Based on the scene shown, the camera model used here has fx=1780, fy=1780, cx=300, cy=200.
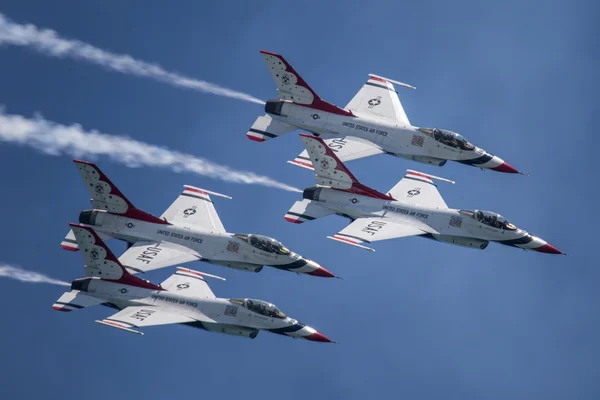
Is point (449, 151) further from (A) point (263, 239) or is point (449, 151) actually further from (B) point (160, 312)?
(B) point (160, 312)

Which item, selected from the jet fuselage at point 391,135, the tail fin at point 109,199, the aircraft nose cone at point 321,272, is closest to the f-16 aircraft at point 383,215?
the aircraft nose cone at point 321,272

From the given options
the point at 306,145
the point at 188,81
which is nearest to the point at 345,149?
the point at 306,145

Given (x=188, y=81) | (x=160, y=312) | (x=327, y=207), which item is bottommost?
(x=160, y=312)

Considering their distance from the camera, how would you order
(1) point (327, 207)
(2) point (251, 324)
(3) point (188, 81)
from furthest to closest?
(3) point (188, 81), (1) point (327, 207), (2) point (251, 324)

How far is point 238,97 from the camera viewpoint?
123375 millimetres

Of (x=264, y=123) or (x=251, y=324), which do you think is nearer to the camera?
(x=251, y=324)

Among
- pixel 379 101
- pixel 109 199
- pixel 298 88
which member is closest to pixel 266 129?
pixel 298 88

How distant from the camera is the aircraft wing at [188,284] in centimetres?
11150

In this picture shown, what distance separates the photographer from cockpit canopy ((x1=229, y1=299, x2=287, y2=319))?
109m

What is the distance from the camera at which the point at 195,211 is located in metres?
117

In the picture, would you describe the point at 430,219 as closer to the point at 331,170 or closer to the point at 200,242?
the point at 331,170

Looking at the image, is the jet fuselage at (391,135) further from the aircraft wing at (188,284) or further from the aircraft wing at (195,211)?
the aircraft wing at (188,284)

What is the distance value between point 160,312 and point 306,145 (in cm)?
1567

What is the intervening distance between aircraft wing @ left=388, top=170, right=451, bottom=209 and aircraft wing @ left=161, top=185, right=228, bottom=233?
12.0 meters
